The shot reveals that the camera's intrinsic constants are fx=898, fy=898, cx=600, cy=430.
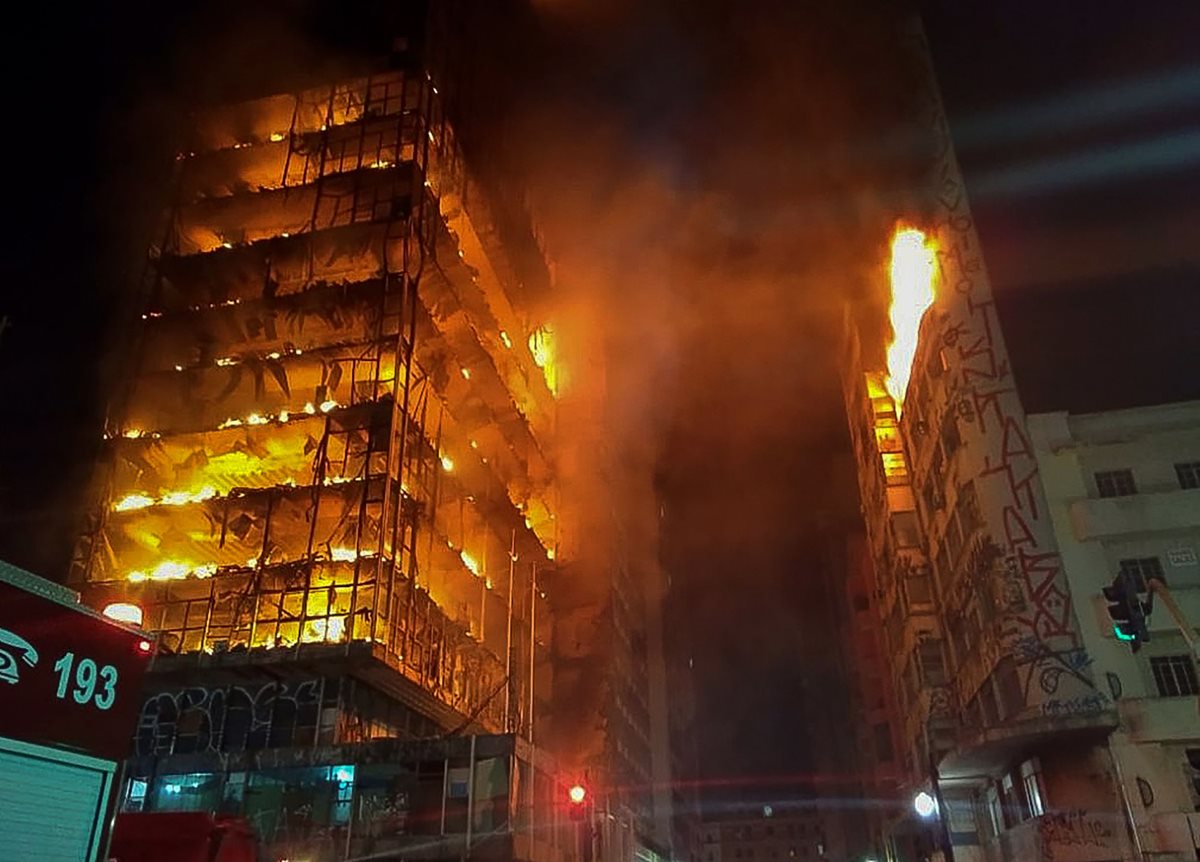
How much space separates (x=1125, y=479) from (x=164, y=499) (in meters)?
35.1

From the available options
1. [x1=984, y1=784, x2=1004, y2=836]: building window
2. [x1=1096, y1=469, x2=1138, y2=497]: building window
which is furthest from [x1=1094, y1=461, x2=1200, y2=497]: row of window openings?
[x1=984, y1=784, x2=1004, y2=836]: building window

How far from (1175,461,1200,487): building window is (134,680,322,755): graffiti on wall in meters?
29.4

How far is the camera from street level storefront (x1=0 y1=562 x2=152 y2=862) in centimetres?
873

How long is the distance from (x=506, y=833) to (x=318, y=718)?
8.10 meters

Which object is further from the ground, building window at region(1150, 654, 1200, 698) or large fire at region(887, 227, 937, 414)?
large fire at region(887, 227, 937, 414)

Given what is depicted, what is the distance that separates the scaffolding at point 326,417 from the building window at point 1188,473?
24.8 meters

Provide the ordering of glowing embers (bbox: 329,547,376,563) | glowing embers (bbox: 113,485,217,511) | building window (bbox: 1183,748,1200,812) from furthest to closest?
glowing embers (bbox: 113,485,217,511) < glowing embers (bbox: 329,547,376,563) < building window (bbox: 1183,748,1200,812)

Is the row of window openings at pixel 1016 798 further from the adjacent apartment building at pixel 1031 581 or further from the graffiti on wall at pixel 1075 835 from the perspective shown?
the graffiti on wall at pixel 1075 835

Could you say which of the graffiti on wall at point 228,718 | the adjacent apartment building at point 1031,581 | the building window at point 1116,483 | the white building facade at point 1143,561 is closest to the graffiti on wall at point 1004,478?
the adjacent apartment building at point 1031,581

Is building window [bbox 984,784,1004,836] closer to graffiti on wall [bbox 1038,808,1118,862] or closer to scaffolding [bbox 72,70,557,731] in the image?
graffiti on wall [bbox 1038,808,1118,862]

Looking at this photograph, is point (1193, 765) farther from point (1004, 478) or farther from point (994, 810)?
point (994, 810)

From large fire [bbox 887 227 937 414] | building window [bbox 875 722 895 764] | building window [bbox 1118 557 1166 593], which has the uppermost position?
large fire [bbox 887 227 937 414]

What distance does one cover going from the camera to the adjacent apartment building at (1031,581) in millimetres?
27031

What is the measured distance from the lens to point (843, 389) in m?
60.6
